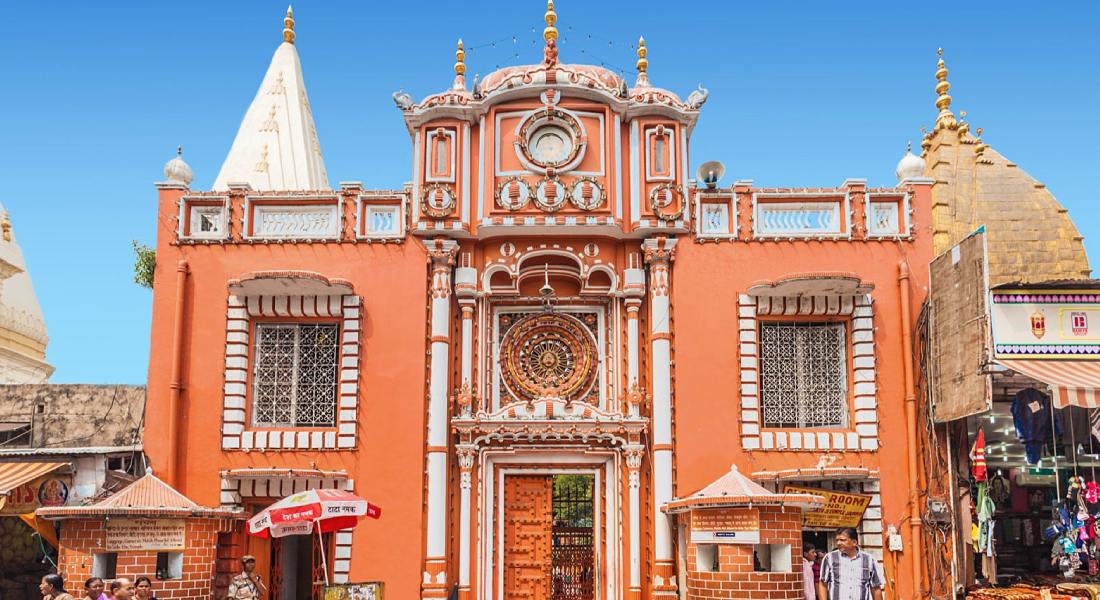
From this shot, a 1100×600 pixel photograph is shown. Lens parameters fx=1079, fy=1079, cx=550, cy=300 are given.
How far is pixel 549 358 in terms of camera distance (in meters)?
19.5

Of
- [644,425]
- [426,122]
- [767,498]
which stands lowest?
[767,498]

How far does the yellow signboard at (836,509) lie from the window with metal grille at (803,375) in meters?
1.31

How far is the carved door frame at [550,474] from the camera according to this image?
724 inches

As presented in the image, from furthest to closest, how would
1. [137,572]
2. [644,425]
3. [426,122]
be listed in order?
[426,122], [644,425], [137,572]

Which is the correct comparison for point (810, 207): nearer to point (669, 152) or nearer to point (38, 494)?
point (669, 152)

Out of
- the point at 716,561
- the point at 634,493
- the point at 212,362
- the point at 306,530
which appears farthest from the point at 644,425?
the point at 212,362

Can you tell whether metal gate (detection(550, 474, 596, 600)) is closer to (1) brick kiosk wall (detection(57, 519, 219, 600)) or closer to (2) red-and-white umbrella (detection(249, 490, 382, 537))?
(2) red-and-white umbrella (detection(249, 490, 382, 537))

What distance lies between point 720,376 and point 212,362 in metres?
8.91

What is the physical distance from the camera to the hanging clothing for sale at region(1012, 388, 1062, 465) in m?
18.1

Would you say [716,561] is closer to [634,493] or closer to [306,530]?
[634,493]

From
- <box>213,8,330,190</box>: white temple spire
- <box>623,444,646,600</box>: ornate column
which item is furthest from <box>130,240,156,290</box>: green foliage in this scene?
<box>623,444,646,600</box>: ornate column

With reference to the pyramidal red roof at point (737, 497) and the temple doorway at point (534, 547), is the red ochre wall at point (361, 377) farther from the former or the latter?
the pyramidal red roof at point (737, 497)

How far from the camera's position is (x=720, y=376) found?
18.7 meters

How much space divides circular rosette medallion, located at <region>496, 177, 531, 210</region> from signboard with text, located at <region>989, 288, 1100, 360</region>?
8024 mm
